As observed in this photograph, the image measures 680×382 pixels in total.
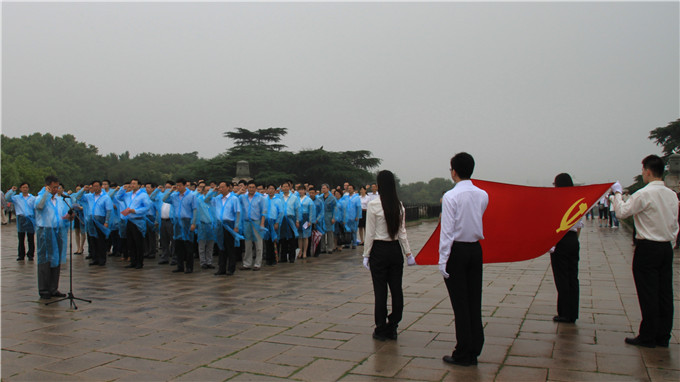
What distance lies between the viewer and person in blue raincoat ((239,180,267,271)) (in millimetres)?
9883

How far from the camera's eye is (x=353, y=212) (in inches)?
578

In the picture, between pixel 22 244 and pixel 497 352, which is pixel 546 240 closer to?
pixel 497 352

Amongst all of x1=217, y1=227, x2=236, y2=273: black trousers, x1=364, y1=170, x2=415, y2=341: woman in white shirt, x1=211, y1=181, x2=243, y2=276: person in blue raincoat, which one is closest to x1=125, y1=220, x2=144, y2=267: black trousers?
x1=211, y1=181, x2=243, y2=276: person in blue raincoat

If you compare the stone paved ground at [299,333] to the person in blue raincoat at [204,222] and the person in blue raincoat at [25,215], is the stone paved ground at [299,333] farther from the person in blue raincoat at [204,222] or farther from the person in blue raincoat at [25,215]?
the person in blue raincoat at [25,215]

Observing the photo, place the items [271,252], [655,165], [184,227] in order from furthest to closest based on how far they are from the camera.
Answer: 1. [271,252]
2. [184,227]
3. [655,165]

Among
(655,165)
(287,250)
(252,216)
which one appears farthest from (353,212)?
(655,165)

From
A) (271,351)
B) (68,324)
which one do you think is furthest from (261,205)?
(271,351)

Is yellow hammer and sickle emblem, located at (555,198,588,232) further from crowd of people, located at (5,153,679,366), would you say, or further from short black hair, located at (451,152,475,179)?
short black hair, located at (451,152,475,179)

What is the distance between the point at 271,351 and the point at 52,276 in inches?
169

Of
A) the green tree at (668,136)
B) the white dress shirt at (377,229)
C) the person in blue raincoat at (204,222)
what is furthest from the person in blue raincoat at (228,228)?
the green tree at (668,136)

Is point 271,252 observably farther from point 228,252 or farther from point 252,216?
point 228,252

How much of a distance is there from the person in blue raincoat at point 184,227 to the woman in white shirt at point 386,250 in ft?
17.9

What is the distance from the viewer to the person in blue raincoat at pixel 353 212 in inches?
573

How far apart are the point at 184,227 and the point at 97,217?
308 cm
